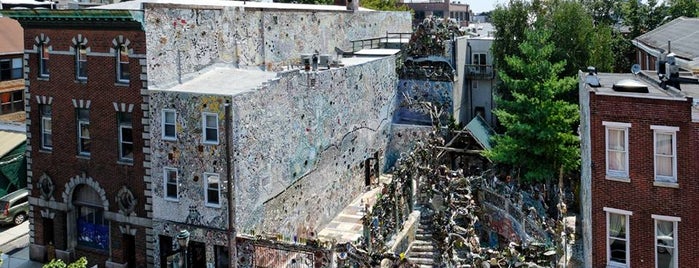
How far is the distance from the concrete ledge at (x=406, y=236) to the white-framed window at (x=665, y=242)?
36.2 ft

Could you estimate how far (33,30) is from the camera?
3200 centimetres

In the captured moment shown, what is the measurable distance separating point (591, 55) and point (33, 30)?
33.7 metres

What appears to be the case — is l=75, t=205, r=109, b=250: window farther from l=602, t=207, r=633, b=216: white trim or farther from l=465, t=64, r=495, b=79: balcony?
l=465, t=64, r=495, b=79: balcony

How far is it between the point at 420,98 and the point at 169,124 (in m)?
22.7

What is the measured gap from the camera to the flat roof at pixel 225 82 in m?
29.0

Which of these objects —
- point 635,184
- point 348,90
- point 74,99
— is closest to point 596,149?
point 635,184

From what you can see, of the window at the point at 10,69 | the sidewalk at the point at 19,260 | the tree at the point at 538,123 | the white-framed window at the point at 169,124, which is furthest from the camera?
the window at the point at 10,69

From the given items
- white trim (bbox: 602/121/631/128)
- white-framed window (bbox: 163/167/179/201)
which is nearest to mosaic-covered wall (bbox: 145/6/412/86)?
white-framed window (bbox: 163/167/179/201)

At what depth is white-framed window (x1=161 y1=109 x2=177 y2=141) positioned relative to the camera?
29072 mm

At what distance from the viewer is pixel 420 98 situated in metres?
47.6

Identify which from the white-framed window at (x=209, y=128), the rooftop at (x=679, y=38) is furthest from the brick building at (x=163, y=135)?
the rooftop at (x=679, y=38)

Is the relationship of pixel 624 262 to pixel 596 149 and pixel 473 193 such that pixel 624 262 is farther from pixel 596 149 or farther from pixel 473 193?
pixel 473 193

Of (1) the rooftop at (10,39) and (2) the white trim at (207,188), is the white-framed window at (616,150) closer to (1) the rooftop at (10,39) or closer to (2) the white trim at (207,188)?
(2) the white trim at (207,188)

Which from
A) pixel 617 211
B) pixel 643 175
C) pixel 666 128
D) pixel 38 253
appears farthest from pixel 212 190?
pixel 666 128
